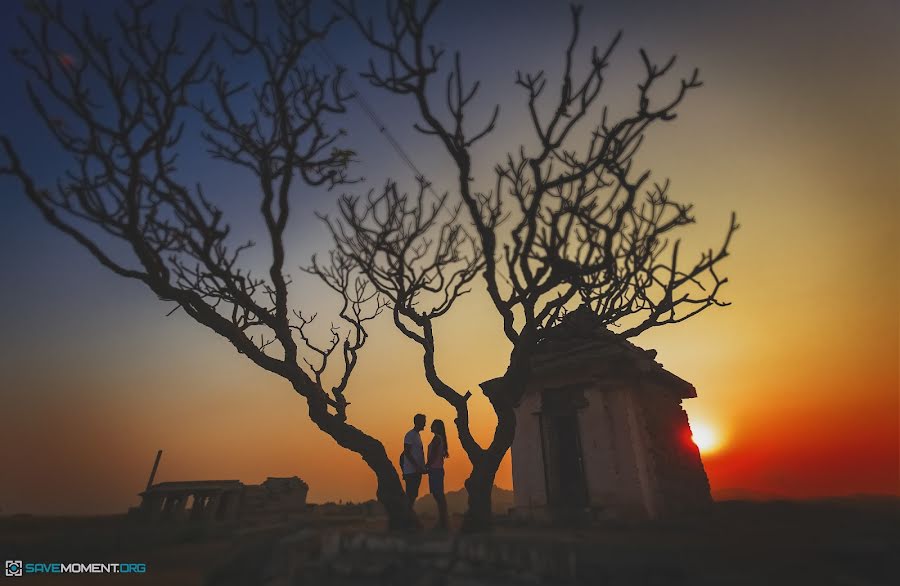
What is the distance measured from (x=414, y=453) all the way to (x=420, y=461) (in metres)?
0.21

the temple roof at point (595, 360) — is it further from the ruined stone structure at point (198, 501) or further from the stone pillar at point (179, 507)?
the stone pillar at point (179, 507)

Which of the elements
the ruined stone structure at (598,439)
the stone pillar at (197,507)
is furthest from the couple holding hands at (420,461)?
the stone pillar at (197,507)

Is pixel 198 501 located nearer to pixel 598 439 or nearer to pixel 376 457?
pixel 376 457

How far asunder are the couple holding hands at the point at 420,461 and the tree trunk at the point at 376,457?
0.74 meters

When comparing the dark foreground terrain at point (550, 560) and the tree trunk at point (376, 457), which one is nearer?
the dark foreground terrain at point (550, 560)

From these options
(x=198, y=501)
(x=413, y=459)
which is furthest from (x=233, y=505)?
(x=413, y=459)

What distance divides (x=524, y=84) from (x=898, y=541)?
8526 millimetres

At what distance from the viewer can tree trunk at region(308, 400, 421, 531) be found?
7.96 metres

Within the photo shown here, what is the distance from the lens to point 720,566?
4984mm

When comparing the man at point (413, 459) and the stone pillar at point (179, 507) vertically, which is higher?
the man at point (413, 459)

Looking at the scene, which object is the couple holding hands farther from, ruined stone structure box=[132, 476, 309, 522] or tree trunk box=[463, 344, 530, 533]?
ruined stone structure box=[132, 476, 309, 522]

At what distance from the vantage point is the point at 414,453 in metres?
9.06

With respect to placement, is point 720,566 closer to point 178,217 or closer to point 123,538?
point 178,217

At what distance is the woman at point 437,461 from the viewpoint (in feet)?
29.3
